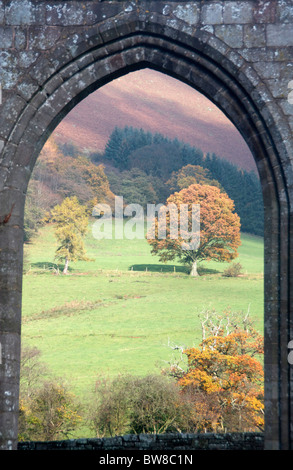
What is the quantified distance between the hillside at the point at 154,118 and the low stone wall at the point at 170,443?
117 feet

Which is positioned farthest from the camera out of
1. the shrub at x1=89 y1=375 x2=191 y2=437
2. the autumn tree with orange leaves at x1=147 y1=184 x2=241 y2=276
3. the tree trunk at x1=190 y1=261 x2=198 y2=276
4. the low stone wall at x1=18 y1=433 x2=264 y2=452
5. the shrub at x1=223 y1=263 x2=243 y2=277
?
the shrub at x1=223 y1=263 x2=243 y2=277

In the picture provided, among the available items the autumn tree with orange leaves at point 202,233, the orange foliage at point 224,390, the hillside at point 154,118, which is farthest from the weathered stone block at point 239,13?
the hillside at point 154,118

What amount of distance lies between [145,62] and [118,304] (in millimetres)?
21448

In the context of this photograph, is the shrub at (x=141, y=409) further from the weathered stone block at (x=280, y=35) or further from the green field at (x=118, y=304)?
the weathered stone block at (x=280, y=35)

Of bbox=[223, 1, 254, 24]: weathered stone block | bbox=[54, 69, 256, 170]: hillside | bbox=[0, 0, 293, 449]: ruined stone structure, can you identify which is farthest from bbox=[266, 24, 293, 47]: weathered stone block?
bbox=[54, 69, 256, 170]: hillside

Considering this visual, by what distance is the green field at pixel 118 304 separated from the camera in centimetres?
2177

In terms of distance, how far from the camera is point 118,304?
84.7 ft

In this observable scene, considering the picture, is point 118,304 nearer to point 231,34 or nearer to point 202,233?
point 202,233

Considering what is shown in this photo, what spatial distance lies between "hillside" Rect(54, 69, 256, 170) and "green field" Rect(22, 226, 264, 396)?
14.5m

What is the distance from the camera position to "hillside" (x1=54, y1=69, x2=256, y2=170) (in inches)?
1781

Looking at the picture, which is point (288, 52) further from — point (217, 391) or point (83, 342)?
point (83, 342)

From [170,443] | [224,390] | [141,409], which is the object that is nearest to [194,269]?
[224,390]

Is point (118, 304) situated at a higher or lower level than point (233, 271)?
lower

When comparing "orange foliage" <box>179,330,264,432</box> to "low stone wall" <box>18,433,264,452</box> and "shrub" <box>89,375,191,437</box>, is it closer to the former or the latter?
"shrub" <box>89,375,191,437</box>
